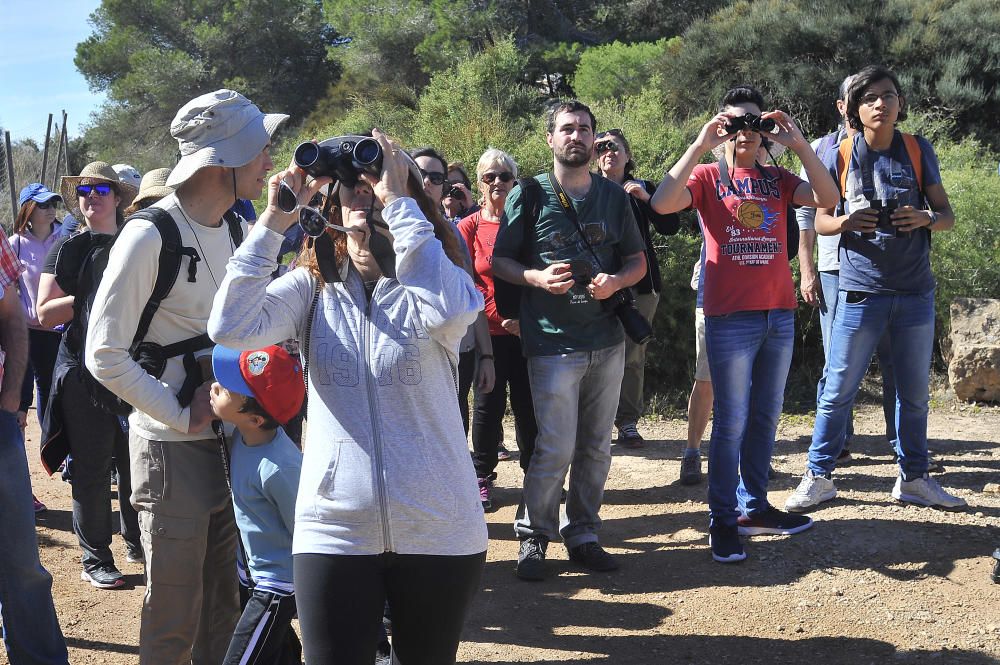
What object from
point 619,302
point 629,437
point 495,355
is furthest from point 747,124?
point 629,437

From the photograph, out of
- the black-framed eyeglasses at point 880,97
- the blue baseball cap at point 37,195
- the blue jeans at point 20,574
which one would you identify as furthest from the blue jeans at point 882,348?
the blue baseball cap at point 37,195

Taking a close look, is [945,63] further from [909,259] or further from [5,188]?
[5,188]

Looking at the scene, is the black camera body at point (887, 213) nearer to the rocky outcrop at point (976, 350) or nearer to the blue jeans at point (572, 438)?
the blue jeans at point (572, 438)

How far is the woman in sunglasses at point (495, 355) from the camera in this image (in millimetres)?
5477

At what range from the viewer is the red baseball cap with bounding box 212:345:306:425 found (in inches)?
113

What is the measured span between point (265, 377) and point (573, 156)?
2182 mm

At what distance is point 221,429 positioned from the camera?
3053mm

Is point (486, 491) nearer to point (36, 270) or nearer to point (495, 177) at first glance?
point (495, 177)

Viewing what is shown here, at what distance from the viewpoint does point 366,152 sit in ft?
7.76

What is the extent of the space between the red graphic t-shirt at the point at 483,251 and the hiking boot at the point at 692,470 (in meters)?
1.43

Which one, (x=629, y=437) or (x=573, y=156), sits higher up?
(x=573, y=156)

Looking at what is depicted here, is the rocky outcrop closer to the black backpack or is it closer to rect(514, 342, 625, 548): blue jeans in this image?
rect(514, 342, 625, 548): blue jeans

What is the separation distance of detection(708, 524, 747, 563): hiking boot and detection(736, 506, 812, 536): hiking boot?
25cm

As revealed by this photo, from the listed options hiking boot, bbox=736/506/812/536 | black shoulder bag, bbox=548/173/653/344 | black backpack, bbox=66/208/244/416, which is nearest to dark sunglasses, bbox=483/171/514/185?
black shoulder bag, bbox=548/173/653/344
